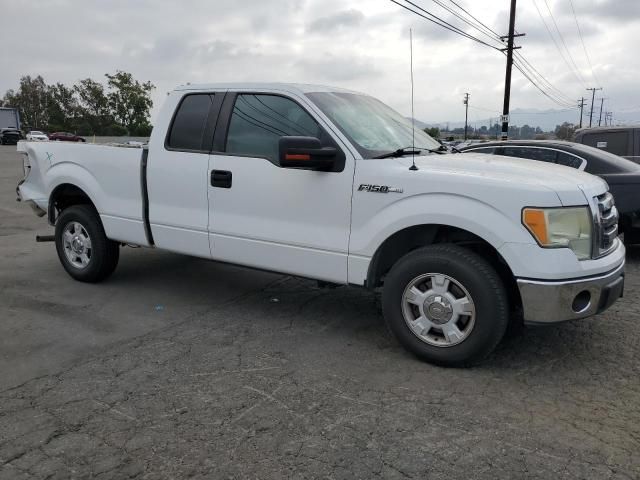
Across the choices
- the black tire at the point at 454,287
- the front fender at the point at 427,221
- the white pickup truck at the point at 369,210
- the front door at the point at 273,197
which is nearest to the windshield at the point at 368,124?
the white pickup truck at the point at 369,210

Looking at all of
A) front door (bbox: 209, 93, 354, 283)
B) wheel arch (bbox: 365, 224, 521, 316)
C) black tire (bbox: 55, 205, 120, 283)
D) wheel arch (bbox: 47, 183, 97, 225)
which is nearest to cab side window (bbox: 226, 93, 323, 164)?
front door (bbox: 209, 93, 354, 283)

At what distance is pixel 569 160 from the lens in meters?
6.96

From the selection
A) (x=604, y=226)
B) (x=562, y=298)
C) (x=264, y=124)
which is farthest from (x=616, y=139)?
(x=264, y=124)

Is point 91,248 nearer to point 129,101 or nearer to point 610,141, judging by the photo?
point 610,141

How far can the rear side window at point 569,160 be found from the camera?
22.6 ft

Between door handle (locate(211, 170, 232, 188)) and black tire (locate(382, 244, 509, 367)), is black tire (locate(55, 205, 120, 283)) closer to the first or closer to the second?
door handle (locate(211, 170, 232, 188))

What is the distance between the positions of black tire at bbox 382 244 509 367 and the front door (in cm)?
46

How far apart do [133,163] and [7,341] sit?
6.01 feet

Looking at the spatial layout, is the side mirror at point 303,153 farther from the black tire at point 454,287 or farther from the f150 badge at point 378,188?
the black tire at point 454,287

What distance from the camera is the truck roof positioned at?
443 centimetres

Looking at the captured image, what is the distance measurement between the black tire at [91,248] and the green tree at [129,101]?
65.1 m

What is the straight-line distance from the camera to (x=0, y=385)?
11.5 ft

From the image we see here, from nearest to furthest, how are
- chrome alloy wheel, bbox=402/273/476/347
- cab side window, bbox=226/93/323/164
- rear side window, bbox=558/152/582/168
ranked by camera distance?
chrome alloy wheel, bbox=402/273/476/347
cab side window, bbox=226/93/323/164
rear side window, bbox=558/152/582/168

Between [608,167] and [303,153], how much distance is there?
185 inches
